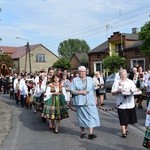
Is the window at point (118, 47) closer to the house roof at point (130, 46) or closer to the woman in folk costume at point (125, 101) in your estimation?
the house roof at point (130, 46)

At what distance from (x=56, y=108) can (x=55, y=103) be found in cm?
14

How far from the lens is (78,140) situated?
9.80 metres

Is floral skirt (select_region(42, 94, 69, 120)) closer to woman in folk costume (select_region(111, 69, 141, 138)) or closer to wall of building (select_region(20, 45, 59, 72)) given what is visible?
woman in folk costume (select_region(111, 69, 141, 138))

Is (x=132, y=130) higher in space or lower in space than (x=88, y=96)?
lower

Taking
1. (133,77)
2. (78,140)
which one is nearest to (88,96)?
(78,140)

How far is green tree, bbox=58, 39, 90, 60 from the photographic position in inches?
5226

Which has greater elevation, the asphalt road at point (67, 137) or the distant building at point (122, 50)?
the distant building at point (122, 50)

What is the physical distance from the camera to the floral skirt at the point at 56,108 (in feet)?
36.6

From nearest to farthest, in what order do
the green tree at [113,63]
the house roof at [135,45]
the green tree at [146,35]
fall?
the green tree at [146,35], the green tree at [113,63], the house roof at [135,45]

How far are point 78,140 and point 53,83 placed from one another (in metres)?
2.27

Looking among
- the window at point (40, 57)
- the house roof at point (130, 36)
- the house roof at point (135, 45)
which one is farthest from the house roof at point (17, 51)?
the house roof at point (135, 45)

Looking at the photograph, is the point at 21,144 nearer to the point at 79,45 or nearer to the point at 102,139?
the point at 102,139

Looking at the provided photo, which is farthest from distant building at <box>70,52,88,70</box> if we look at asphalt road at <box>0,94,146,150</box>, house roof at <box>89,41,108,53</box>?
asphalt road at <box>0,94,146,150</box>

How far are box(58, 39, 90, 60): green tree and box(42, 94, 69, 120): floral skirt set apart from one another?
121m
